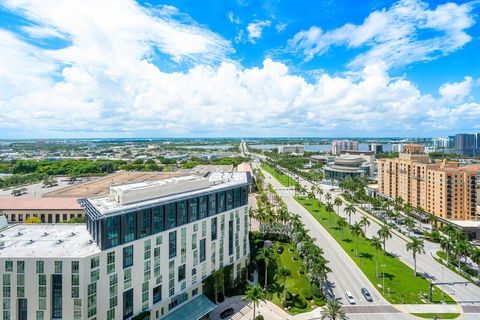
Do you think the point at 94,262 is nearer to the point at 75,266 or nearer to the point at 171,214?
the point at 75,266

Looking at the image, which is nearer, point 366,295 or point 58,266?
point 58,266

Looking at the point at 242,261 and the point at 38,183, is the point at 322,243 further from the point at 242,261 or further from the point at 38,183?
the point at 38,183

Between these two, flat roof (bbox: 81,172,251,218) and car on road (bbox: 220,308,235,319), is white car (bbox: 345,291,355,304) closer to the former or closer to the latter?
car on road (bbox: 220,308,235,319)

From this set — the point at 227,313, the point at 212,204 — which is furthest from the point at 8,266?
the point at 227,313

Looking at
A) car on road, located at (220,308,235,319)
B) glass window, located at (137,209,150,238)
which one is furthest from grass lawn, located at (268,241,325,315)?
glass window, located at (137,209,150,238)

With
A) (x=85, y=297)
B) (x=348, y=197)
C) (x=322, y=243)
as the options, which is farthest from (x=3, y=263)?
(x=348, y=197)

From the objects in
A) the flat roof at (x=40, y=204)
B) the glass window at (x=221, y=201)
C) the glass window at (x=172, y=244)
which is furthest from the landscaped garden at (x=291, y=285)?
the flat roof at (x=40, y=204)

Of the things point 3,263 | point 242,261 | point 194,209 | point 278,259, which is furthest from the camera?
point 278,259
